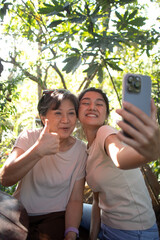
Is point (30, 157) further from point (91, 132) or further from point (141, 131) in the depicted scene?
point (141, 131)

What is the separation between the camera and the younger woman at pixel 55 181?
5.29ft

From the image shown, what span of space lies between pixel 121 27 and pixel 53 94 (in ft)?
2.70

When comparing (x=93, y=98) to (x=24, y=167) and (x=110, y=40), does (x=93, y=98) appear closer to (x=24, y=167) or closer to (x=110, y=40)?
(x=110, y=40)

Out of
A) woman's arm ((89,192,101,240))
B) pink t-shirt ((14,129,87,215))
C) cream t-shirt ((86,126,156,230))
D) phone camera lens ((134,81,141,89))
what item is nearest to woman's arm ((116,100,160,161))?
phone camera lens ((134,81,141,89))

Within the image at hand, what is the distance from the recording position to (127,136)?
0.67 metres

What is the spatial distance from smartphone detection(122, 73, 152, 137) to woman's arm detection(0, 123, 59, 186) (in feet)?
2.23

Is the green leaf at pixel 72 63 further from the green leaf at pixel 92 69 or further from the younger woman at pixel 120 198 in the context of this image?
the younger woman at pixel 120 198

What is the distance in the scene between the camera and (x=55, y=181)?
1704 mm

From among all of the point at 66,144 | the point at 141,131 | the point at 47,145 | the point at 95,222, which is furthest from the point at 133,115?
the point at 95,222

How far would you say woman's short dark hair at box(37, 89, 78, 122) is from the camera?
178 cm

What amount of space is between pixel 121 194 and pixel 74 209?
44 cm

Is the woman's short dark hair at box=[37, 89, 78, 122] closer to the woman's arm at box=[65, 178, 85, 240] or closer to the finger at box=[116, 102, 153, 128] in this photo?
the woman's arm at box=[65, 178, 85, 240]

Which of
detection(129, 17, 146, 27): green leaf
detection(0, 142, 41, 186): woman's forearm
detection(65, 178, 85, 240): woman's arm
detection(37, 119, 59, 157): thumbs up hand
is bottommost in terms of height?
detection(65, 178, 85, 240): woman's arm

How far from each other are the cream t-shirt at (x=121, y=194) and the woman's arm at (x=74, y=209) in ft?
0.81
